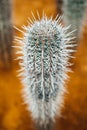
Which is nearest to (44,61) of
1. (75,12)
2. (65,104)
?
(75,12)

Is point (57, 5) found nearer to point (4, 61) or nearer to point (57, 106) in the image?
point (4, 61)

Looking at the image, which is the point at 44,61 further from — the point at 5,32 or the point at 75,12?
the point at 5,32

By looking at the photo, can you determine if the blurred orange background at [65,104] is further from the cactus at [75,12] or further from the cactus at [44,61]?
the cactus at [44,61]

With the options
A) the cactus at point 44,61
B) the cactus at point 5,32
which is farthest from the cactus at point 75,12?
the cactus at point 44,61

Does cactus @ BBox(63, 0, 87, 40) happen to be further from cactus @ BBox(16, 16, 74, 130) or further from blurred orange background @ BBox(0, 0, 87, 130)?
cactus @ BBox(16, 16, 74, 130)

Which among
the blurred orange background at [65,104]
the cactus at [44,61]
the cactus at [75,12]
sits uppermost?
the cactus at [75,12]

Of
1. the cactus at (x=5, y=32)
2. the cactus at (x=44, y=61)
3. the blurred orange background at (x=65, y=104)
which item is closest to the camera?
the cactus at (x=44, y=61)

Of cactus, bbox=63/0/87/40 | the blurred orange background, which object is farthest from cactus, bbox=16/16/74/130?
cactus, bbox=63/0/87/40
